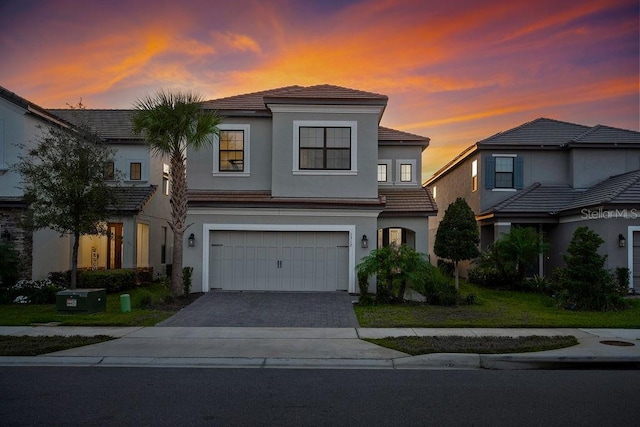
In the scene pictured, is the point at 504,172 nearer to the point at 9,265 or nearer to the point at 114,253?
the point at 114,253

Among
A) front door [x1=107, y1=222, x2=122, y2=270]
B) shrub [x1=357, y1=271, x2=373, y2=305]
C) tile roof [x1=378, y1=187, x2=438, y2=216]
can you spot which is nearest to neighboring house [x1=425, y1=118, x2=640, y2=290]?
tile roof [x1=378, y1=187, x2=438, y2=216]

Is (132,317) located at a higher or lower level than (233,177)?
lower

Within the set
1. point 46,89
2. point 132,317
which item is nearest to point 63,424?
point 132,317

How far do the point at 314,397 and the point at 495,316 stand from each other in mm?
8321

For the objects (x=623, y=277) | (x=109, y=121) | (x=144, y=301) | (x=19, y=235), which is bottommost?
(x=144, y=301)

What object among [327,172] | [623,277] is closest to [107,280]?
[327,172]

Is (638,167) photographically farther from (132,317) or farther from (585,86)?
(132,317)

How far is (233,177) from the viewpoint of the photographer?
20234 millimetres

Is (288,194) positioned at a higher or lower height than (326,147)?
lower

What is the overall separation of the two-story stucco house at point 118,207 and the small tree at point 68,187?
3.77ft

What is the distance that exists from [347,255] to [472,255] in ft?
14.1

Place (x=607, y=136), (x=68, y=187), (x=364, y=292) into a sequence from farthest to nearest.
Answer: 1. (x=607, y=136)
2. (x=68, y=187)
3. (x=364, y=292)

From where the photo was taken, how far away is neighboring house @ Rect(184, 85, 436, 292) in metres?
18.8

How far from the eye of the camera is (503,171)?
24.9 m
